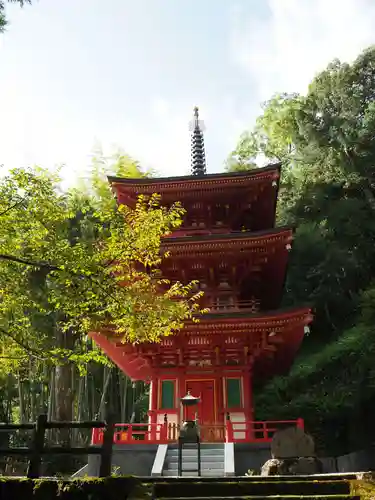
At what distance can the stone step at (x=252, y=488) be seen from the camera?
17.5 ft

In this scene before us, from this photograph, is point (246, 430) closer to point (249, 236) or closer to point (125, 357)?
point (125, 357)

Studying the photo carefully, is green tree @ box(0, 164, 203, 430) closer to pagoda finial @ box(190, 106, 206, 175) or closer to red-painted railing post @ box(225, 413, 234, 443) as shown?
red-painted railing post @ box(225, 413, 234, 443)

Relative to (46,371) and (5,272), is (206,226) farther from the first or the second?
(46,371)

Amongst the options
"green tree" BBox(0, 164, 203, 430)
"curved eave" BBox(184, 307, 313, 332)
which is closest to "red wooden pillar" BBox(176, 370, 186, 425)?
"curved eave" BBox(184, 307, 313, 332)

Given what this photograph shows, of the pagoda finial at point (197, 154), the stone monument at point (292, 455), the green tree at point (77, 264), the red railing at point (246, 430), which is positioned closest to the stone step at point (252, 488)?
the stone monument at point (292, 455)

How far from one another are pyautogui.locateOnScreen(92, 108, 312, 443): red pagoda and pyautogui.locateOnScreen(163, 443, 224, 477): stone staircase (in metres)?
0.56

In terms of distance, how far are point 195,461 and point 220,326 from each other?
3182mm

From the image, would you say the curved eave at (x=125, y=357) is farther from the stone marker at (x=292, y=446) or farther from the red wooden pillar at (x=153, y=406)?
the stone marker at (x=292, y=446)

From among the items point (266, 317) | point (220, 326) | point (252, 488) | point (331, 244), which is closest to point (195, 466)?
point (220, 326)

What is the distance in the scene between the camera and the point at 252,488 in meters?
5.52

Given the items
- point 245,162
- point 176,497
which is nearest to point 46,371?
point 176,497

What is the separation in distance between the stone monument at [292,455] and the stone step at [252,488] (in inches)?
111

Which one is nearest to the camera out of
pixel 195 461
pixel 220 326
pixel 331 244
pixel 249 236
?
pixel 195 461

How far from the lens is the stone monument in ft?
Result: 26.9
